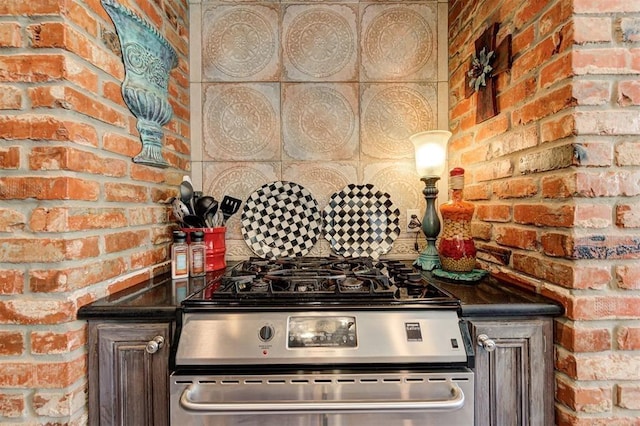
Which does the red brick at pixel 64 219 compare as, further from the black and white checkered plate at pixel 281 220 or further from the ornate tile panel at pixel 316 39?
the ornate tile panel at pixel 316 39

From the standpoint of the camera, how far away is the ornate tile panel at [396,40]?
167 cm

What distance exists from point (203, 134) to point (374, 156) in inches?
36.3

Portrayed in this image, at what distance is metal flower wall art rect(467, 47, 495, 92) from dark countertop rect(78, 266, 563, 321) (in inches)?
33.1

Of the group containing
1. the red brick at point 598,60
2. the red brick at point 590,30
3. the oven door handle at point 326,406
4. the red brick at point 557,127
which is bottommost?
the oven door handle at point 326,406

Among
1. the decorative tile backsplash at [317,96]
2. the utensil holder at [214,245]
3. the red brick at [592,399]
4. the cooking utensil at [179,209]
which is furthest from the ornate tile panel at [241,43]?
the red brick at [592,399]

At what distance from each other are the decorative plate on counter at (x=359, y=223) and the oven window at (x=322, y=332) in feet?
2.40

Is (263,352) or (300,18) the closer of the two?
(263,352)

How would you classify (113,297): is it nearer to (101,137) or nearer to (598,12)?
(101,137)

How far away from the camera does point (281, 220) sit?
1.66m

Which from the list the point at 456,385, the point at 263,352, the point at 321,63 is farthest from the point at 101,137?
the point at 456,385

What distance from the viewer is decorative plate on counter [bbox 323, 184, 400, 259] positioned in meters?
1.66

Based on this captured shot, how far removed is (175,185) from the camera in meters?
1.53

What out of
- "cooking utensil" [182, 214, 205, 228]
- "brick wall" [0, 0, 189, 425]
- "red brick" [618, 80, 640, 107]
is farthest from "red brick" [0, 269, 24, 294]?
"red brick" [618, 80, 640, 107]

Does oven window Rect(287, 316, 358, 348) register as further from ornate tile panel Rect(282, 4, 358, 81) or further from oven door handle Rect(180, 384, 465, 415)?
ornate tile panel Rect(282, 4, 358, 81)
